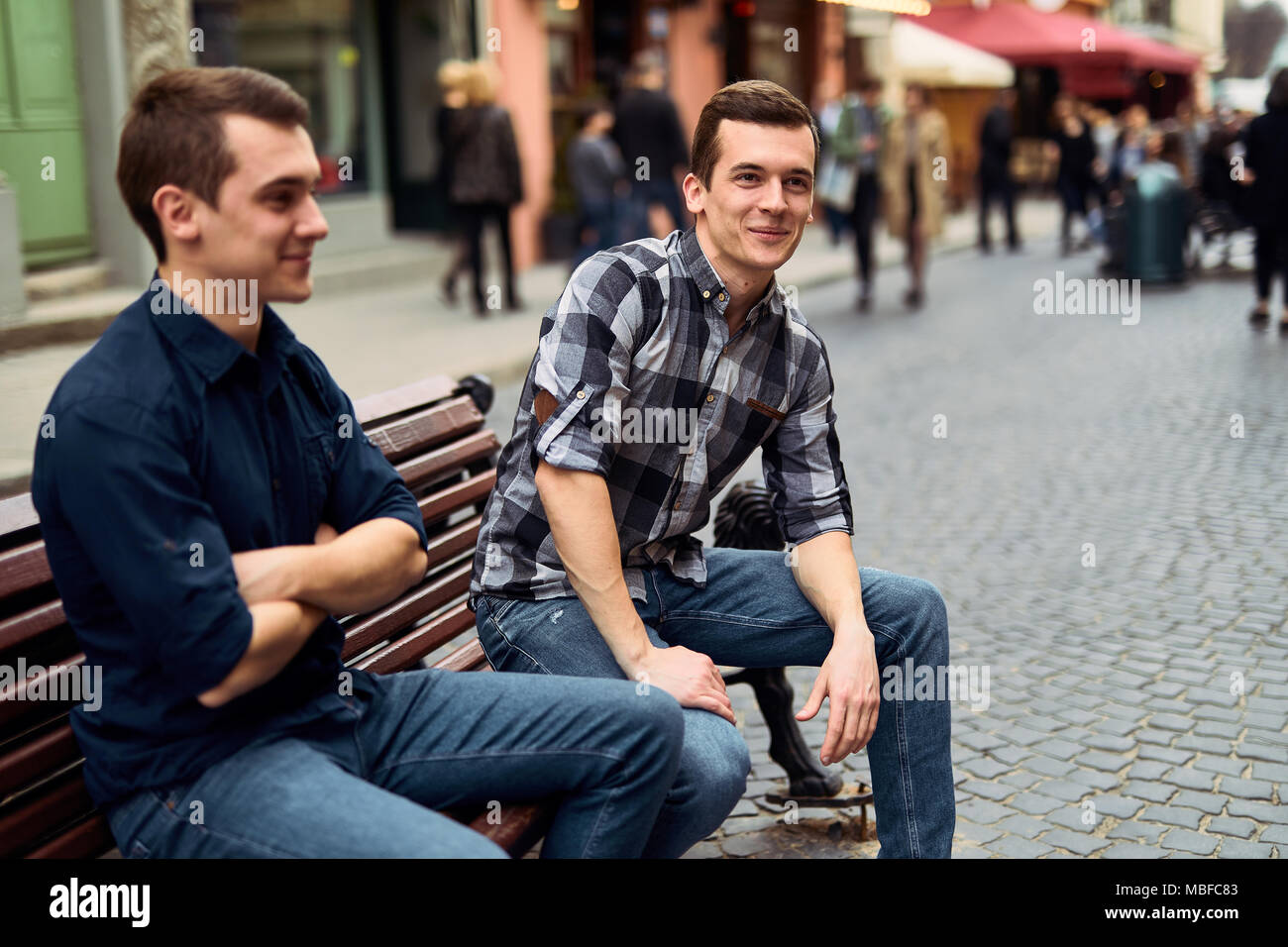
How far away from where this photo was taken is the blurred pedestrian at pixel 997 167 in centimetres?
1911

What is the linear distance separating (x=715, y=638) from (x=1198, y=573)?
3.08m

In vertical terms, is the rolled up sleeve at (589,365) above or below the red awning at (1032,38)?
below

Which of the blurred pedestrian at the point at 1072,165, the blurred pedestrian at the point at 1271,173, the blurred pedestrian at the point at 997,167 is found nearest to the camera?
the blurred pedestrian at the point at 1271,173

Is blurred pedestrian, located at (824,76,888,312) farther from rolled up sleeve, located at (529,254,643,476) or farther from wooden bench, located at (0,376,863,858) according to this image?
Answer: rolled up sleeve, located at (529,254,643,476)

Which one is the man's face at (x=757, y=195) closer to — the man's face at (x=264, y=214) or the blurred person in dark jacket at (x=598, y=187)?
the man's face at (x=264, y=214)

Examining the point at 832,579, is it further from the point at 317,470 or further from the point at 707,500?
the point at 317,470

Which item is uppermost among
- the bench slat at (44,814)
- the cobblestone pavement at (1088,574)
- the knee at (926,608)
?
the knee at (926,608)

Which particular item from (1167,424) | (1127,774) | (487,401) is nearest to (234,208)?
(487,401)

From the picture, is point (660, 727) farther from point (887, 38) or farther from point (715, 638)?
point (887, 38)

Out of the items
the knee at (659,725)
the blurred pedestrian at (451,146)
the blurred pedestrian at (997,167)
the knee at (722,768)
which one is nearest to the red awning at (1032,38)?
A: the blurred pedestrian at (997,167)

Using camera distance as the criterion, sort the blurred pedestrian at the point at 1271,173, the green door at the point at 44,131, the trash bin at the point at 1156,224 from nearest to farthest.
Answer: the green door at the point at 44,131 < the blurred pedestrian at the point at 1271,173 < the trash bin at the point at 1156,224

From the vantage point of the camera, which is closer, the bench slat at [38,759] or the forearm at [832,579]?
the bench slat at [38,759]

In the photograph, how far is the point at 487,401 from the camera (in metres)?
3.67

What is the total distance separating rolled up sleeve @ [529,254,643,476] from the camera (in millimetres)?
2631
